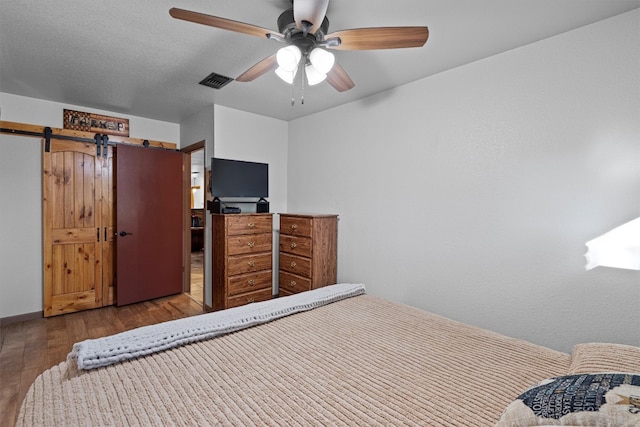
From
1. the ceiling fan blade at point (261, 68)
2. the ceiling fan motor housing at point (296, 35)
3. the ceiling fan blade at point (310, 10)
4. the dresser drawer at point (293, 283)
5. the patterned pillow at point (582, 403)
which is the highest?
the ceiling fan motor housing at point (296, 35)

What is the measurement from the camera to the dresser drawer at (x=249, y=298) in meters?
3.26

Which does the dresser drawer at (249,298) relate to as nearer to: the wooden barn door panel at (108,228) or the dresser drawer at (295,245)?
the dresser drawer at (295,245)

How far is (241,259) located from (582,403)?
120 inches

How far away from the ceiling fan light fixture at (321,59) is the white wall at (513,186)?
4.55ft

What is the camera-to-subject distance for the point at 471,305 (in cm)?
246

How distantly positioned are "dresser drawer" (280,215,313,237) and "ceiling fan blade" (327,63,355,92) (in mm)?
1474

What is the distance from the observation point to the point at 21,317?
330cm

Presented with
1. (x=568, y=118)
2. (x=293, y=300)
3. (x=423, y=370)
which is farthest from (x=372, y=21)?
(x=423, y=370)

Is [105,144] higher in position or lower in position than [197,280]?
higher

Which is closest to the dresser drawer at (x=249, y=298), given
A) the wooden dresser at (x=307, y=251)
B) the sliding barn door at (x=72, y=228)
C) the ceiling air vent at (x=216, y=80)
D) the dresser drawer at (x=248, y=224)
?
the wooden dresser at (x=307, y=251)

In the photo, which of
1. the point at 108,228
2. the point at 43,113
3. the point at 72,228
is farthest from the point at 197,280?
the point at 43,113

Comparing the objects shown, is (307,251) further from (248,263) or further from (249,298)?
(249,298)

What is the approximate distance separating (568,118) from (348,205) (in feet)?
6.66

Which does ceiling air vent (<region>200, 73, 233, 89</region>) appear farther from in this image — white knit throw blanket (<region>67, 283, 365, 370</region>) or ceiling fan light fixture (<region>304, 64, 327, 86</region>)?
white knit throw blanket (<region>67, 283, 365, 370</region>)
